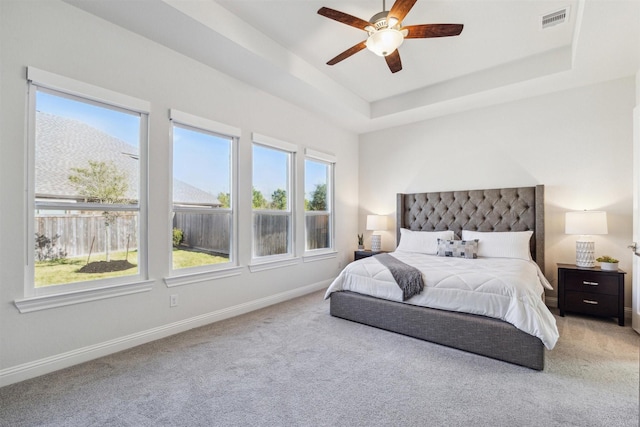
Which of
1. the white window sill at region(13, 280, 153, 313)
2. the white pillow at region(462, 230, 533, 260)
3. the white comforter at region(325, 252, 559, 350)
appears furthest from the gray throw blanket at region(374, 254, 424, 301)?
the white window sill at region(13, 280, 153, 313)

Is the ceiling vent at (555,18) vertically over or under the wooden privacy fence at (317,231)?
over

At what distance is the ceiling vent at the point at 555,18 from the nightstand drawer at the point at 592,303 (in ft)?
9.63

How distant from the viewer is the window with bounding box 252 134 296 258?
397cm

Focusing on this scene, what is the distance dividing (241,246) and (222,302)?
69 centimetres

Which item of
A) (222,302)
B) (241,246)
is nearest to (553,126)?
(241,246)

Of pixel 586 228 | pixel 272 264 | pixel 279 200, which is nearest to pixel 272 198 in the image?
pixel 279 200

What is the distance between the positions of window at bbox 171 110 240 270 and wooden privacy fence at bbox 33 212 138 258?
42 cm

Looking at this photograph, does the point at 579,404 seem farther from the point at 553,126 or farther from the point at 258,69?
the point at 258,69

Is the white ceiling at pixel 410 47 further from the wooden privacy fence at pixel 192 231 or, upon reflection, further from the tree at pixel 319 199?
the wooden privacy fence at pixel 192 231

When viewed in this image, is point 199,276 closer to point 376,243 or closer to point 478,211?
point 376,243

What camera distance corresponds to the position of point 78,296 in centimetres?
239

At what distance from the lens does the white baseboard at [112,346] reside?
83.6 inches

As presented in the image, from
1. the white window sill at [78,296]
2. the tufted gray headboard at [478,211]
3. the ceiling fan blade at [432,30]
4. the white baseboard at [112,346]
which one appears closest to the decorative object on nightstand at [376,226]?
the tufted gray headboard at [478,211]

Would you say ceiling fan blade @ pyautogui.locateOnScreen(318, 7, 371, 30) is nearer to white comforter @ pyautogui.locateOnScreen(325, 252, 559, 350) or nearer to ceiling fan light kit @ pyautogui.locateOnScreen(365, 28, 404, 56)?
ceiling fan light kit @ pyautogui.locateOnScreen(365, 28, 404, 56)
